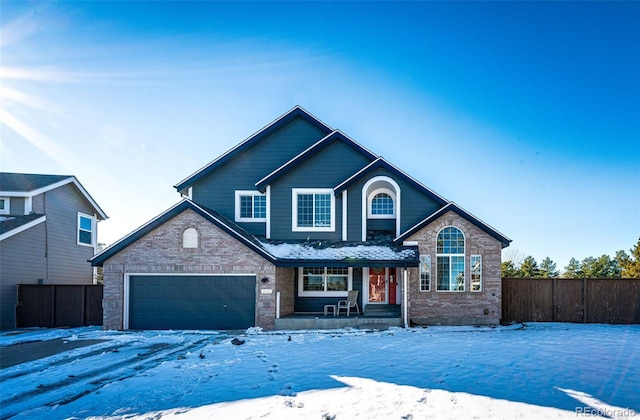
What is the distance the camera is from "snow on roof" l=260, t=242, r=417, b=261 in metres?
15.4

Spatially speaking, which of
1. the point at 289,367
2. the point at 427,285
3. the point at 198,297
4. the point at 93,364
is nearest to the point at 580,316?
the point at 427,285

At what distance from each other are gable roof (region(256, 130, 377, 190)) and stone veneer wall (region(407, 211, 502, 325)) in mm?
4786

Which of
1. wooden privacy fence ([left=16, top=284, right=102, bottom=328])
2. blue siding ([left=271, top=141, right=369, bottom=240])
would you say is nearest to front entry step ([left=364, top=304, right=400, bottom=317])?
blue siding ([left=271, top=141, right=369, bottom=240])

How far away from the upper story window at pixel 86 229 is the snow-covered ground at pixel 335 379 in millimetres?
9612

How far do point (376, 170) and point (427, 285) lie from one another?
A: 5.07m

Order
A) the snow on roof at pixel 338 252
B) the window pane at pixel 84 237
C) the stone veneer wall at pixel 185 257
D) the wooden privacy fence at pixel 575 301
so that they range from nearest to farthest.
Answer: the stone veneer wall at pixel 185 257 → the snow on roof at pixel 338 252 → the wooden privacy fence at pixel 575 301 → the window pane at pixel 84 237

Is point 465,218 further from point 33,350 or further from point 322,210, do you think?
point 33,350

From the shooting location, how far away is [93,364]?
31.1 feet

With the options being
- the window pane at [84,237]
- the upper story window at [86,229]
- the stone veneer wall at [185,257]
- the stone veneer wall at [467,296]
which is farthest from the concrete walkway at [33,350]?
the stone veneer wall at [467,296]

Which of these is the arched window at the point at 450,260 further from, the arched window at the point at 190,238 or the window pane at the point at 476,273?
the arched window at the point at 190,238

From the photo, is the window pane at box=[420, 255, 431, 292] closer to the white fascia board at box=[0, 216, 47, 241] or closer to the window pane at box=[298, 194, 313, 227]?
the window pane at box=[298, 194, 313, 227]

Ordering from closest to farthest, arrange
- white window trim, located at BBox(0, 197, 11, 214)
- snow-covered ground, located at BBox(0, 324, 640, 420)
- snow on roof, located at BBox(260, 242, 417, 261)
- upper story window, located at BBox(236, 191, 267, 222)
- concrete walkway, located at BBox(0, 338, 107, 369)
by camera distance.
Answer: snow-covered ground, located at BBox(0, 324, 640, 420), concrete walkway, located at BBox(0, 338, 107, 369), snow on roof, located at BBox(260, 242, 417, 261), white window trim, located at BBox(0, 197, 11, 214), upper story window, located at BBox(236, 191, 267, 222)

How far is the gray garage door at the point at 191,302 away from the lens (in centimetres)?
1490

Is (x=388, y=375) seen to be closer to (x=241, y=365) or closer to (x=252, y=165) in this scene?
(x=241, y=365)
